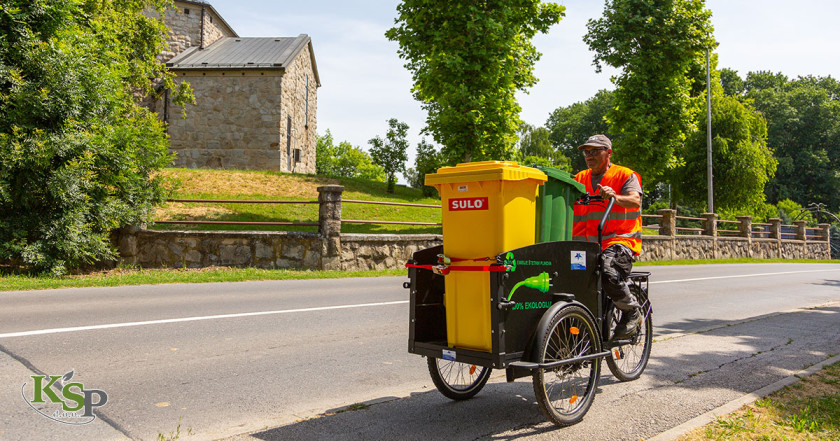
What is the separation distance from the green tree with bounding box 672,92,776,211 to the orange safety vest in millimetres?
41036

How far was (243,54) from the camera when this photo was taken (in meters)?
35.8

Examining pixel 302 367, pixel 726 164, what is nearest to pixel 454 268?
pixel 302 367

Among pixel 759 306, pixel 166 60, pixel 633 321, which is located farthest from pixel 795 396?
pixel 166 60

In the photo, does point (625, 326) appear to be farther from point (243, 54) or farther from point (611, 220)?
point (243, 54)

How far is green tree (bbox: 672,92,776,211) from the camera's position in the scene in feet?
138

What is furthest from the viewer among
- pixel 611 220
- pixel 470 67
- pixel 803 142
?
pixel 803 142

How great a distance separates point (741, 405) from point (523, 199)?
2.37 meters

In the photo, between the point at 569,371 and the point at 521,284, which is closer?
the point at 521,284

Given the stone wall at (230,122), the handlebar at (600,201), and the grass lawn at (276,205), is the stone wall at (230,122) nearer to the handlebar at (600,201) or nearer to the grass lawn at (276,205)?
the grass lawn at (276,205)

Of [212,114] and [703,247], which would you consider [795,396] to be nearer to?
[703,247]

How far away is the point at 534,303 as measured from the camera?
3961 millimetres

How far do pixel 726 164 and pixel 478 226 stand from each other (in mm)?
44438

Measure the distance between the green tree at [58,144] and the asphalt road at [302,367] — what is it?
259 cm

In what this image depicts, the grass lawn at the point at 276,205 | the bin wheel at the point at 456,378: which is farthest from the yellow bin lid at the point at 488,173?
the grass lawn at the point at 276,205
